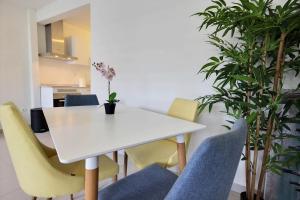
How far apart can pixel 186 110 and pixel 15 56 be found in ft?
13.9

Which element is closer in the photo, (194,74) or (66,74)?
(194,74)

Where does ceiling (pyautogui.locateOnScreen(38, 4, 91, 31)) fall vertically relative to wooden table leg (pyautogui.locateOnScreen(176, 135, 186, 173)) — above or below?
above

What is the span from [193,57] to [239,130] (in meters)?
1.77

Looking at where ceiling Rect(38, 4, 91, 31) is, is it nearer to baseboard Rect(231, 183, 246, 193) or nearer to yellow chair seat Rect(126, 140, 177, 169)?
yellow chair seat Rect(126, 140, 177, 169)

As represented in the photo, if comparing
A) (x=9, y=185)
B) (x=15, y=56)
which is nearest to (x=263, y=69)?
(x=9, y=185)

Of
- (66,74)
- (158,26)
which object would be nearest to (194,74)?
(158,26)

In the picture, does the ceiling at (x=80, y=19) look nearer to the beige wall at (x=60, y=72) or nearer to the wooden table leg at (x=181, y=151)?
the beige wall at (x=60, y=72)

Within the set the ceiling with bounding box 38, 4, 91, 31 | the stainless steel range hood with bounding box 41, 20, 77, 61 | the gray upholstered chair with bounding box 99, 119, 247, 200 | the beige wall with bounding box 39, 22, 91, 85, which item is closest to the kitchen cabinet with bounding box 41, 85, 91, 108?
the beige wall with bounding box 39, 22, 91, 85

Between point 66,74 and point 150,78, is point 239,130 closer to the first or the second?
point 150,78

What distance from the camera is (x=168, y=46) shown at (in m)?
2.45

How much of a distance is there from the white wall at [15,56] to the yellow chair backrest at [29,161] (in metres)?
3.86

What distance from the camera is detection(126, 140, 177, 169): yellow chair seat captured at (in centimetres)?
144

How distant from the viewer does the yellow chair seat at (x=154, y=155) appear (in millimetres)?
1436

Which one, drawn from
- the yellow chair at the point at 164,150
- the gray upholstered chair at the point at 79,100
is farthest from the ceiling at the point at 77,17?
the yellow chair at the point at 164,150
